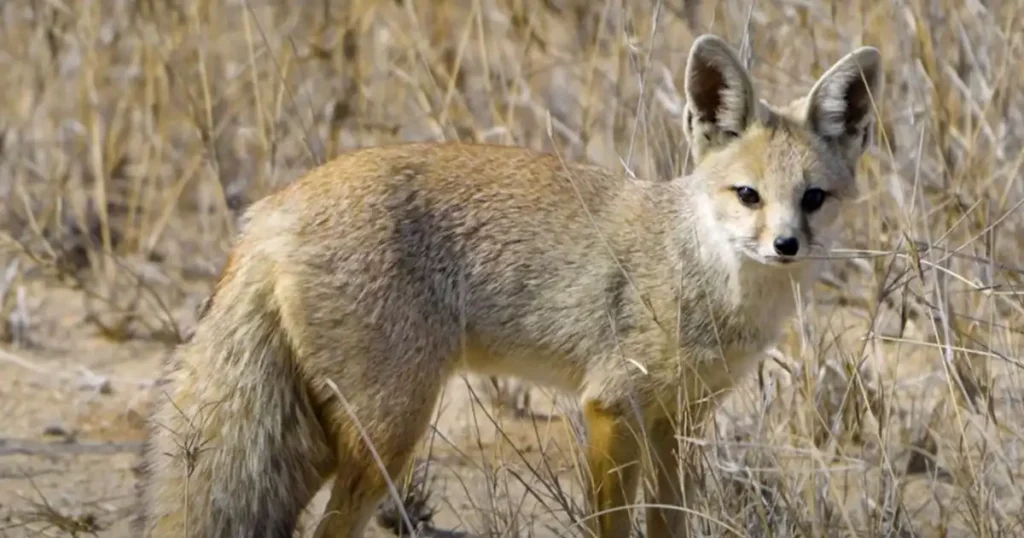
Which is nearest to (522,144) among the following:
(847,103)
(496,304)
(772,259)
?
(496,304)

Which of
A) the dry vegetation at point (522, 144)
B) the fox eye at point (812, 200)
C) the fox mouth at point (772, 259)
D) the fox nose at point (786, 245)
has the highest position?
the fox eye at point (812, 200)

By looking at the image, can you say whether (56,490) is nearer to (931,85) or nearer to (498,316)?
(498,316)

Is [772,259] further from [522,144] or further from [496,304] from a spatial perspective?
[522,144]

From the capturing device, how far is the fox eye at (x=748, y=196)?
3.56 metres

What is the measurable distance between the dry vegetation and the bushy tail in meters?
0.42

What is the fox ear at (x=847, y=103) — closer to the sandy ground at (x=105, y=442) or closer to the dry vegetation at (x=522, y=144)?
the dry vegetation at (x=522, y=144)

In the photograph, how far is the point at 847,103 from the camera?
12.0ft

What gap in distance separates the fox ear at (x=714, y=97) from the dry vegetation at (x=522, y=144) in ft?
0.76

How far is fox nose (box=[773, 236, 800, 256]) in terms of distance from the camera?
3.39 metres

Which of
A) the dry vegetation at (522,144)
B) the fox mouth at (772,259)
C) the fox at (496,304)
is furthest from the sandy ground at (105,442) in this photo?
the fox mouth at (772,259)

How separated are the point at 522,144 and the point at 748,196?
206 centimetres

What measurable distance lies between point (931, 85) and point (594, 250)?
159cm

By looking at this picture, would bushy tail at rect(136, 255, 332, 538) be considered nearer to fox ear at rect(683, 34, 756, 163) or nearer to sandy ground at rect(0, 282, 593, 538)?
sandy ground at rect(0, 282, 593, 538)

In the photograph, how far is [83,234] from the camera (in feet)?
19.4
